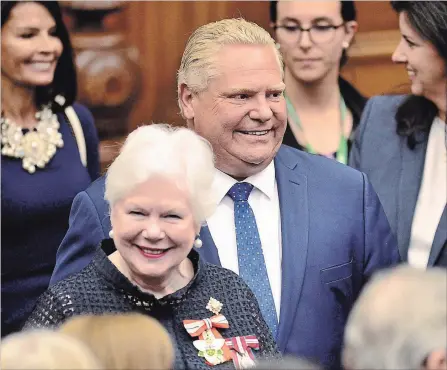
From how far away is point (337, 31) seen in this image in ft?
15.5

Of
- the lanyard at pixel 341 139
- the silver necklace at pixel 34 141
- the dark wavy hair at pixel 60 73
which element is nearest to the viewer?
the silver necklace at pixel 34 141

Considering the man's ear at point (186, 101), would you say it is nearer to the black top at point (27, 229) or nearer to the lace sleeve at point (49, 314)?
the black top at point (27, 229)

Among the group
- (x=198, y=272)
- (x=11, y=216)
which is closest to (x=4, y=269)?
(x=11, y=216)

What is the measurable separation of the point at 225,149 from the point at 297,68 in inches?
46.8

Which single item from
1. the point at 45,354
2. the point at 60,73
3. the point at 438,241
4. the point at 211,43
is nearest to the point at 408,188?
the point at 438,241

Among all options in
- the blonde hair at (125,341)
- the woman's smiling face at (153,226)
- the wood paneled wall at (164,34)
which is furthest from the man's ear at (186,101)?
the wood paneled wall at (164,34)

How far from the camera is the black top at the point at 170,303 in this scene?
2.94 metres

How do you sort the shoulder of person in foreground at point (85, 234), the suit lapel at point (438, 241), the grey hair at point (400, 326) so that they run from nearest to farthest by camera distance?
the grey hair at point (400, 326)
the shoulder of person in foreground at point (85, 234)
the suit lapel at point (438, 241)

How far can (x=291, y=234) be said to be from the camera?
11.6ft

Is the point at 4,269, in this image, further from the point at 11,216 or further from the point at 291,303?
the point at 291,303

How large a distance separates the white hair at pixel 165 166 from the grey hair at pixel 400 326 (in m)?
0.77

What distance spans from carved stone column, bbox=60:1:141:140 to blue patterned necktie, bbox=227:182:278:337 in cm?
227

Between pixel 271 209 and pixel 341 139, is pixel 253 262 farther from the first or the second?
pixel 341 139

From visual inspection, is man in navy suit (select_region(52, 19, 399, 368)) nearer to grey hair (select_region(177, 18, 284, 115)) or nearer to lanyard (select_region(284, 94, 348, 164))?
grey hair (select_region(177, 18, 284, 115))
